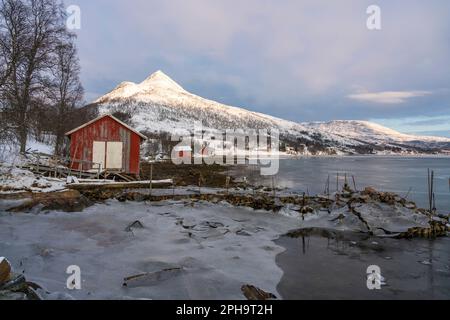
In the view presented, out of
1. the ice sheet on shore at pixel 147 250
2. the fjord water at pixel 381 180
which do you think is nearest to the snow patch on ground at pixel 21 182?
the ice sheet on shore at pixel 147 250

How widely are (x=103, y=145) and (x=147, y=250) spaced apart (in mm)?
18843

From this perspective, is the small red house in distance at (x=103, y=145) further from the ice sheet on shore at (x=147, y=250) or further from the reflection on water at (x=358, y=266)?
the reflection on water at (x=358, y=266)

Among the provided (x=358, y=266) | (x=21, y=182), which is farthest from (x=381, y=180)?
(x=21, y=182)

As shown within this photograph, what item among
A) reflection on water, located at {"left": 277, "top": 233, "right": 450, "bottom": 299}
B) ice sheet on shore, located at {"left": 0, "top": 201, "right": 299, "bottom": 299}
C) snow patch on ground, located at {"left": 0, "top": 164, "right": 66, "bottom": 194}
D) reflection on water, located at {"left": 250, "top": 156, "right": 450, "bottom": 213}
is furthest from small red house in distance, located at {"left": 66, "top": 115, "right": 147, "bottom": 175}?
reflection on water, located at {"left": 277, "top": 233, "right": 450, "bottom": 299}

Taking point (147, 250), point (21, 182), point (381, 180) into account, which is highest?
point (21, 182)

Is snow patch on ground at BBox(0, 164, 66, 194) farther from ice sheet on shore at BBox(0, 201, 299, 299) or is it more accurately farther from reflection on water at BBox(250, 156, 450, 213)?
reflection on water at BBox(250, 156, 450, 213)

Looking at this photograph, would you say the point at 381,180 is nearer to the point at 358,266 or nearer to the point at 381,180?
the point at 381,180

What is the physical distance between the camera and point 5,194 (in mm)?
14711

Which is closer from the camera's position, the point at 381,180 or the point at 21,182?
the point at 21,182

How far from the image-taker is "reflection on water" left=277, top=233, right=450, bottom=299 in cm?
730

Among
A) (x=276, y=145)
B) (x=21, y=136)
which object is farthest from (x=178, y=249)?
(x=276, y=145)

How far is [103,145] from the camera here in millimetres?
26375

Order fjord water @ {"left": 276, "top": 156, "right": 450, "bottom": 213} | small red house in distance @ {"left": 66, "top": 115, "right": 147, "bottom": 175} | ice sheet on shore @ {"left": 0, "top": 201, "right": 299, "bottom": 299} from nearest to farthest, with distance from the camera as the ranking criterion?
ice sheet on shore @ {"left": 0, "top": 201, "right": 299, "bottom": 299} → small red house in distance @ {"left": 66, "top": 115, "right": 147, "bottom": 175} → fjord water @ {"left": 276, "top": 156, "right": 450, "bottom": 213}

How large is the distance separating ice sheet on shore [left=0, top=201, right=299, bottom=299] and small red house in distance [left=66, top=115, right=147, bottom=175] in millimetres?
11697
